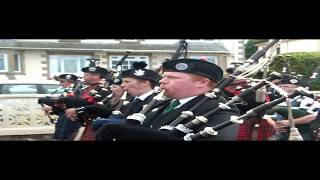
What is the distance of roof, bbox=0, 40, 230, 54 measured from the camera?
320 cm

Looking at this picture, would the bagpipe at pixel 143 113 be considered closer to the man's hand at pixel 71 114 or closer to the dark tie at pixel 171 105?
the dark tie at pixel 171 105

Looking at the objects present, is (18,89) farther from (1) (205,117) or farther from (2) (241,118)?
(2) (241,118)

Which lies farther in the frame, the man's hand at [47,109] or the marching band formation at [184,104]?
the man's hand at [47,109]

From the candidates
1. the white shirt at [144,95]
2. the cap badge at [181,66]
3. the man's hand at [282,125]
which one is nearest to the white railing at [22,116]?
the white shirt at [144,95]

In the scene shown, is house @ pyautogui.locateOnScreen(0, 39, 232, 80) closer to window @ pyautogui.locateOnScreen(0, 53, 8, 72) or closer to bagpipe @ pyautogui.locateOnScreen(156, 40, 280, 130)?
window @ pyautogui.locateOnScreen(0, 53, 8, 72)

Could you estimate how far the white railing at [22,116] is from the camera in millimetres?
3162

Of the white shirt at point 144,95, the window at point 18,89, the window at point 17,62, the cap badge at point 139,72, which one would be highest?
the window at point 17,62

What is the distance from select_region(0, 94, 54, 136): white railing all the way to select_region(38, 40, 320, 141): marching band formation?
0.20 ft

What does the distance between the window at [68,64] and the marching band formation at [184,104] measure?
1.9 inches

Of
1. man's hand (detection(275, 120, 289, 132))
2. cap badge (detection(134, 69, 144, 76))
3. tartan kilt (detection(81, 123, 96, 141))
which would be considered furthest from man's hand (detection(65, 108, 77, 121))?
man's hand (detection(275, 120, 289, 132))

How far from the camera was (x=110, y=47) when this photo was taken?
3.26 metres

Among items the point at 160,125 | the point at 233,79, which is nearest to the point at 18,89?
the point at 160,125
